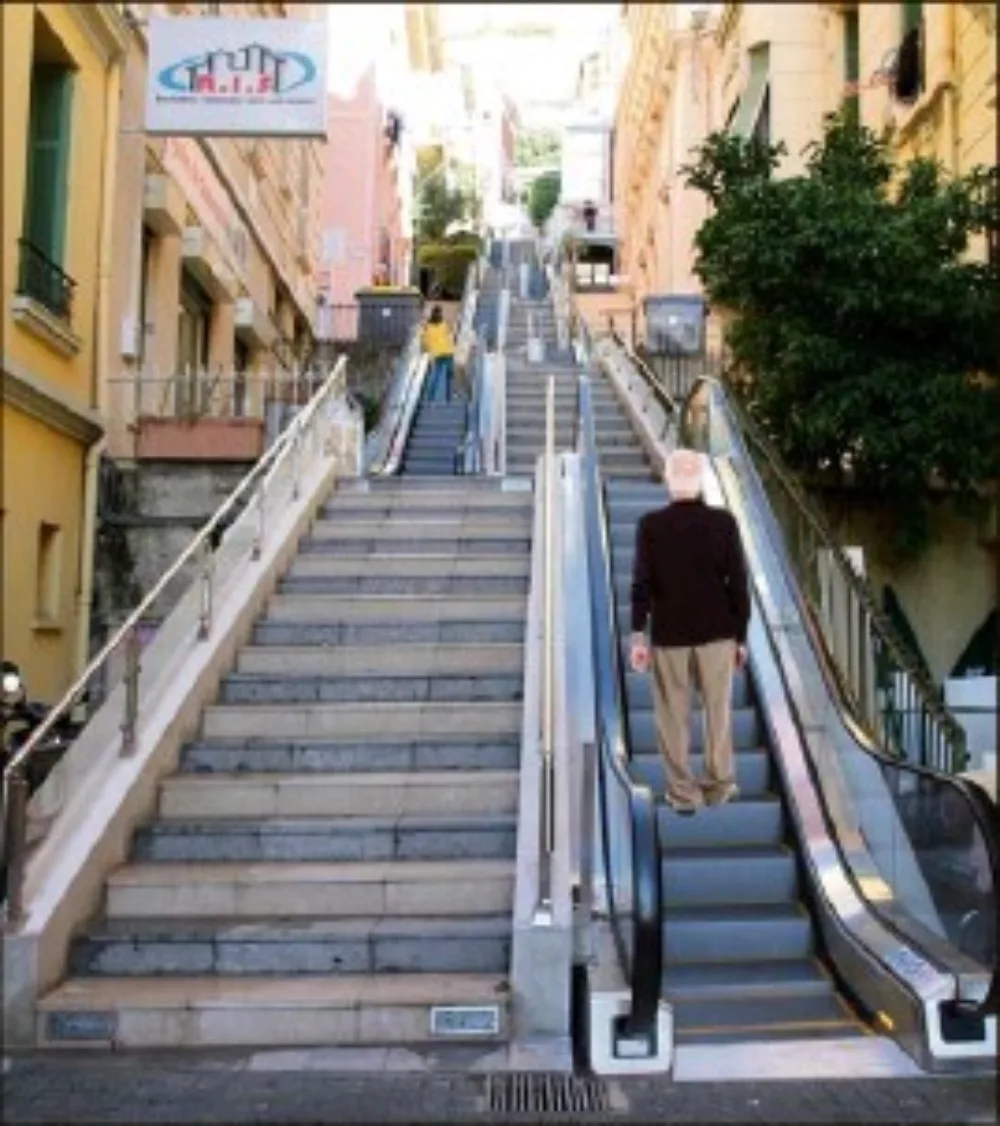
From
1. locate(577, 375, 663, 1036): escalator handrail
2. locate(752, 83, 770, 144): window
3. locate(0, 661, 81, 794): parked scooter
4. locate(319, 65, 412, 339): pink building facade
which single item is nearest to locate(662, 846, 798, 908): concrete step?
locate(577, 375, 663, 1036): escalator handrail

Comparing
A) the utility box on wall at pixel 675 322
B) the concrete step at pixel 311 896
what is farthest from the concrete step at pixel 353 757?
the utility box on wall at pixel 675 322

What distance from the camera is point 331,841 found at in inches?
262

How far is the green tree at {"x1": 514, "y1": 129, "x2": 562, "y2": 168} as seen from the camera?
41.3 ft

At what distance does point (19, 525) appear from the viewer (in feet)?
31.6

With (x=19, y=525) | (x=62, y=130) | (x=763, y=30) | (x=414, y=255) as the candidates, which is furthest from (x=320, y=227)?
(x=19, y=525)

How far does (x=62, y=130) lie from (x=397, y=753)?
6.26 metres

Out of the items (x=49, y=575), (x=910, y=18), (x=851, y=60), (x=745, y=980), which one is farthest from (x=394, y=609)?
(x=910, y=18)

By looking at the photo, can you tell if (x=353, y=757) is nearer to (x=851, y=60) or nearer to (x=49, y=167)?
(x=49, y=167)

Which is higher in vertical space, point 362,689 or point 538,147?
point 538,147

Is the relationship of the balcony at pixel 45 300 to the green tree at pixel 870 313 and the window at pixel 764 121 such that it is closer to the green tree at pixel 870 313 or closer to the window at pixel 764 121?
the green tree at pixel 870 313

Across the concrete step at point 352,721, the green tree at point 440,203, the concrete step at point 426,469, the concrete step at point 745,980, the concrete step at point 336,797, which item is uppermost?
the green tree at point 440,203

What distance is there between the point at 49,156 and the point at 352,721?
5688 millimetres

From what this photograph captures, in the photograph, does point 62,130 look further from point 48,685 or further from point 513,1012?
point 513,1012

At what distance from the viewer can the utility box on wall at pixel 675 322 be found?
2253cm
